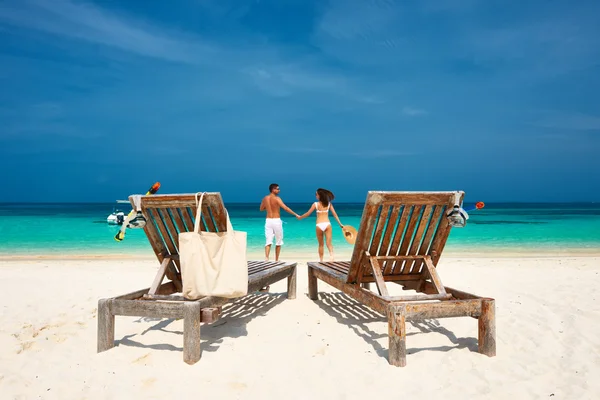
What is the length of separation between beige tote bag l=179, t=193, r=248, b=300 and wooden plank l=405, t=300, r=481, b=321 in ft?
4.49

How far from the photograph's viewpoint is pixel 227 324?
4.65 m

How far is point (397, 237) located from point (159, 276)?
7.55 ft

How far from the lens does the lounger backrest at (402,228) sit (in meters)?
3.77

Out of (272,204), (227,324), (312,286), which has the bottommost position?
(227,324)

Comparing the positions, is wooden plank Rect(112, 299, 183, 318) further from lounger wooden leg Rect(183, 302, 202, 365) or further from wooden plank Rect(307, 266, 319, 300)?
wooden plank Rect(307, 266, 319, 300)

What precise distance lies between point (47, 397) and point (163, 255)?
168cm

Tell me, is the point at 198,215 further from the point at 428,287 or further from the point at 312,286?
the point at 312,286

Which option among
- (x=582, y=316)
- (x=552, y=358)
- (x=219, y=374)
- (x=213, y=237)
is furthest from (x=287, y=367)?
(x=582, y=316)

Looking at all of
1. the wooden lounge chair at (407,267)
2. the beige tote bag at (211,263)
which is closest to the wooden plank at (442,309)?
the wooden lounge chair at (407,267)

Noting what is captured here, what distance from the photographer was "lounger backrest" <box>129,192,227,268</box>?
379cm

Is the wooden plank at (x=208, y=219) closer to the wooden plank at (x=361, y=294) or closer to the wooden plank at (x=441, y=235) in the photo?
the wooden plank at (x=361, y=294)

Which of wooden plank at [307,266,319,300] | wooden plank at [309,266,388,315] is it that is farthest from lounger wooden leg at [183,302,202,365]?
wooden plank at [307,266,319,300]

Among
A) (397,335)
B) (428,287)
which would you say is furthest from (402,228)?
(397,335)

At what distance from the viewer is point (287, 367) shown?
136 inches
